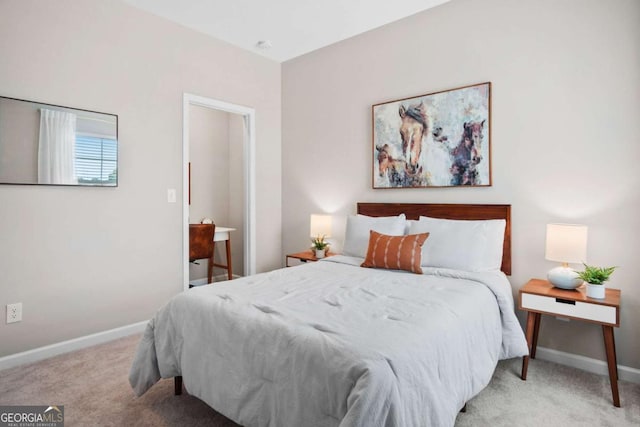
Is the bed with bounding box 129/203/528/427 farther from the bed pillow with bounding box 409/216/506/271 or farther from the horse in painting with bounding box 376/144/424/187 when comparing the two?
the horse in painting with bounding box 376/144/424/187

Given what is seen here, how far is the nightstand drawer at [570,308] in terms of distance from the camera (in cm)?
207

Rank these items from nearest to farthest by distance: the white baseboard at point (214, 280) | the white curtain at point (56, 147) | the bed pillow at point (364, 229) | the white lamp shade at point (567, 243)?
1. the white lamp shade at point (567, 243)
2. the white curtain at point (56, 147)
3. the bed pillow at point (364, 229)
4. the white baseboard at point (214, 280)

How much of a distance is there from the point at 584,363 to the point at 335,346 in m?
2.14

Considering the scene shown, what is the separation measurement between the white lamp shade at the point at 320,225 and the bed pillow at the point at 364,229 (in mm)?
467

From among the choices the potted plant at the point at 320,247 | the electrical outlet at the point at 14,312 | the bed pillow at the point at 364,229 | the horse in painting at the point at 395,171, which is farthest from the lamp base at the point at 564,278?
the electrical outlet at the point at 14,312

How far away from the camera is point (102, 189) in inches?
115

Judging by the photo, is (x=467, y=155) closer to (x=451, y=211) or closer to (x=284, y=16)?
(x=451, y=211)

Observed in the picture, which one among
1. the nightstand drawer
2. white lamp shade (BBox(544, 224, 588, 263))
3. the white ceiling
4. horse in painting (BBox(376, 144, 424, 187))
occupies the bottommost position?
the nightstand drawer

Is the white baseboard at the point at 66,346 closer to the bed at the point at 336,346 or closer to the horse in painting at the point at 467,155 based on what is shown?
the bed at the point at 336,346

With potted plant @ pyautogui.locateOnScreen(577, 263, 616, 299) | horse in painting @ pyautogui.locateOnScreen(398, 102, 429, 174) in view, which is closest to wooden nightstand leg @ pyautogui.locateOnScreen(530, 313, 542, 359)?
potted plant @ pyautogui.locateOnScreen(577, 263, 616, 299)

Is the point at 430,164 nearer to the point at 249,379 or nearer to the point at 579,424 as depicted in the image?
the point at 579,424

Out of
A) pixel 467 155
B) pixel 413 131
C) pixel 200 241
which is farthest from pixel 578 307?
A: pixel 200 241

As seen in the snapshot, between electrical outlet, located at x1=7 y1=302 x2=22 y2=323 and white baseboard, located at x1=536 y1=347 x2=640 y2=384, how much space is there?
12.2 feet

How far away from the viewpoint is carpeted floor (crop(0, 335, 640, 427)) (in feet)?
6.17
